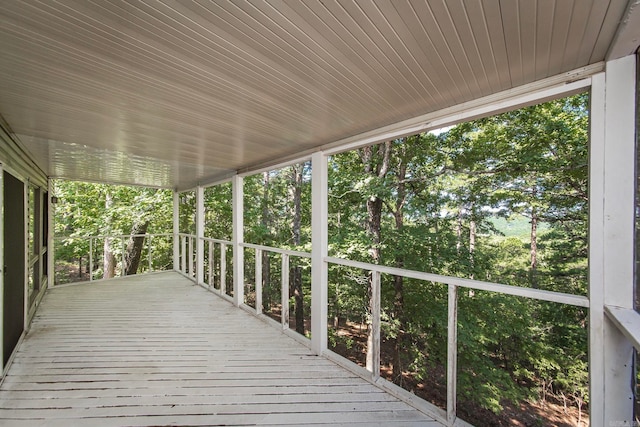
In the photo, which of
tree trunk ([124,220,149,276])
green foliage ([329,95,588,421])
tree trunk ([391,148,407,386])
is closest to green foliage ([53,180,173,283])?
tree trunk ([124,220,149,276])

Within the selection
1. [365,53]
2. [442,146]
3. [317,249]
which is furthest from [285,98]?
[442,146]

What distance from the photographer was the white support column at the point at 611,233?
1301mm

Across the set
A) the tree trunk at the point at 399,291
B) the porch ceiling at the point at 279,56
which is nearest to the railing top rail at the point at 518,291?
the porch ceiling at the point at 279,56

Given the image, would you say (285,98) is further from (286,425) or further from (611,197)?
(286,425)

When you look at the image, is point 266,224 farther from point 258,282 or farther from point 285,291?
point 285,291

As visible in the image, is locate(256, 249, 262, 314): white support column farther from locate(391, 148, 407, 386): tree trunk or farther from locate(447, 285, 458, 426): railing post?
locate(391, 148, 407, 386): tree trunk

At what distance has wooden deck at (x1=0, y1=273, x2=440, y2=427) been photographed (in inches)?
80.0

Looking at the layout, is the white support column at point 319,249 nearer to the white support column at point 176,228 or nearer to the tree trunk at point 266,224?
the white support column at point 176,228

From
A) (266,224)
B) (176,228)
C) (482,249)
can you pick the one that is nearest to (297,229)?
(266,224)

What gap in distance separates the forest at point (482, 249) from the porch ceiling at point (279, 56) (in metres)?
3.79

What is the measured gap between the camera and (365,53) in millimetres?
1354

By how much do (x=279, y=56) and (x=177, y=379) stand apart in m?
2.86

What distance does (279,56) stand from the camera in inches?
54.0

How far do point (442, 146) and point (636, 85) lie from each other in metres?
5.50
